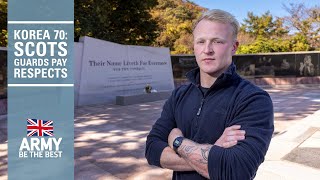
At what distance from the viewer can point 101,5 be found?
1772 cm

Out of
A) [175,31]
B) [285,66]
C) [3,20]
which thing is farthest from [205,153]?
[175,31]

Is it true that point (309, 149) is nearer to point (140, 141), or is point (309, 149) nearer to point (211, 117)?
point (140, 141)

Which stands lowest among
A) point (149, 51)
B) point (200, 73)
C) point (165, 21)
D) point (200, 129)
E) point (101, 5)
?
point (200, 129)

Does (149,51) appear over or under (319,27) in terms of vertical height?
under

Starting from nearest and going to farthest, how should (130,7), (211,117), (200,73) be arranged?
(211,117) < (200,73) < (130,7)

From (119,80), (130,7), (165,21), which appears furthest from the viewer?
(165,21)

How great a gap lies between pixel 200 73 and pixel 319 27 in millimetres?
36162

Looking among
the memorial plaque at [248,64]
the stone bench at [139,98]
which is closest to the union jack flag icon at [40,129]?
the stone bench at [139,98]

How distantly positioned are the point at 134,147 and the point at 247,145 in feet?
17.9

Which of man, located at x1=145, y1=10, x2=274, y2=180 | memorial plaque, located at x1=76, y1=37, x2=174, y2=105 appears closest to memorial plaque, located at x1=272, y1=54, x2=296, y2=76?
memorial plaque, located at x1=76, y1=37, x2=174, y2=105

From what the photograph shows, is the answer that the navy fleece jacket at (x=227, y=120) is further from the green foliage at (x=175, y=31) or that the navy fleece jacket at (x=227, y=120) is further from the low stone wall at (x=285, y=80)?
the green foliage at (x=175, y=31)

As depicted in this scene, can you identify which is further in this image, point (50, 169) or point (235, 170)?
point (50, 169)

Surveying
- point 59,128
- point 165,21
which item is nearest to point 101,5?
point 59,128

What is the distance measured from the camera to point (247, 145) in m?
1.82
